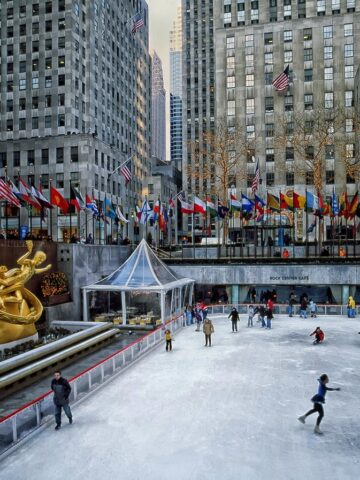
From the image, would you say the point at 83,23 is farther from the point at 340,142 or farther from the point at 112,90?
the point at 340,142

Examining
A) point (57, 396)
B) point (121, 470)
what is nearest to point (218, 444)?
point (121, 470)

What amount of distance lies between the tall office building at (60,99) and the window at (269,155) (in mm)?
22341

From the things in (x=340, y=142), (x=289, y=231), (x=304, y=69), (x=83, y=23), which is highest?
(x=83, y=23)

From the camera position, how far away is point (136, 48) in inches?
3844

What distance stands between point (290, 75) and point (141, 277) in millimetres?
50377

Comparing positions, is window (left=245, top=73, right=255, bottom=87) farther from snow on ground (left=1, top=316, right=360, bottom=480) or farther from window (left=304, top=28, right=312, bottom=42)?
snow on ground (left=1, top=316, right=360, bottom=480)

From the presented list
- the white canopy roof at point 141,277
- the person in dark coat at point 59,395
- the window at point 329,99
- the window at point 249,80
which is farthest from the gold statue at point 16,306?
the window at point 329,99

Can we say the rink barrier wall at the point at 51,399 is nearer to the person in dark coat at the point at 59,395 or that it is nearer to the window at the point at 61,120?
the person in dark coat at the point at 59,395

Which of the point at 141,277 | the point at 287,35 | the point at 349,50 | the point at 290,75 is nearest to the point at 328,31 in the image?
the point at 349,50

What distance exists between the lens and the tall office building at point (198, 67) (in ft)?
470

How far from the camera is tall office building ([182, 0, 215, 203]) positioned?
14325cm

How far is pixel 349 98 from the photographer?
6656 cm

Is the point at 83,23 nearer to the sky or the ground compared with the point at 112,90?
nearer to the sky

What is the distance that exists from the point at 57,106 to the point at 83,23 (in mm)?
14927
